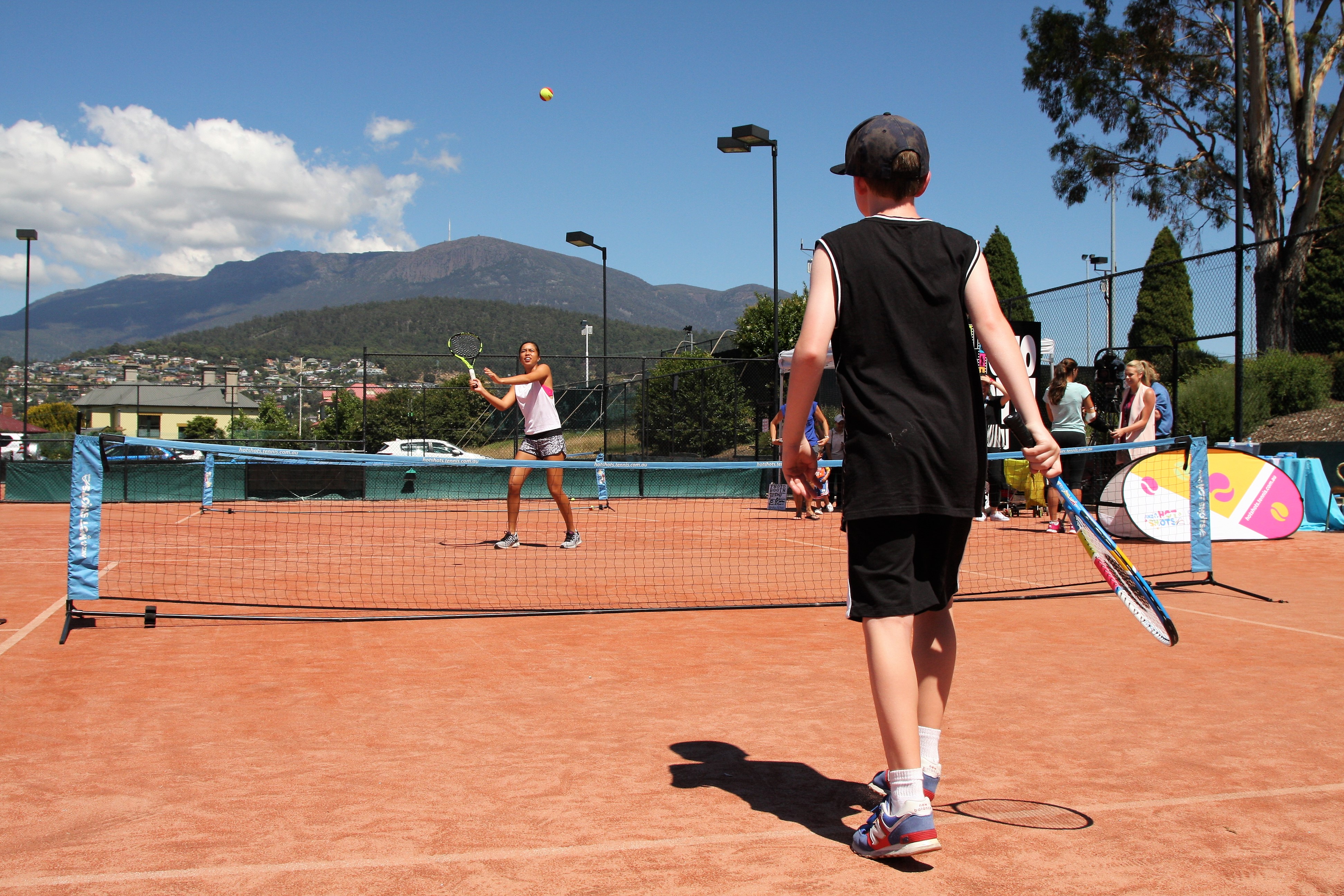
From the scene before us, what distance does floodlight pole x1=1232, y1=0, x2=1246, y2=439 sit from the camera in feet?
41.5

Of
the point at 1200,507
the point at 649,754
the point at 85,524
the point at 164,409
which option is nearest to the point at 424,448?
the point at 85,524

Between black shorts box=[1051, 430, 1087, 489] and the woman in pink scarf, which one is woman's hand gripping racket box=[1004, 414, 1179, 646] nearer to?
black shorts box=[1051, 430, 1087, 489]

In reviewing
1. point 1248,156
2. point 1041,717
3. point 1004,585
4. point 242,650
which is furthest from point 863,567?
point 1248,156

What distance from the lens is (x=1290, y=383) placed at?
70.1ft

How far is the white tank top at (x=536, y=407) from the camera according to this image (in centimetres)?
916

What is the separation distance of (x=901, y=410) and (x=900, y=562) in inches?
14.5

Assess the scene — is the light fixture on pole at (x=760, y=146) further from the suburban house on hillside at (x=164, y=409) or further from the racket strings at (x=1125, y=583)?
the suburban house on hillside at (x=164, y=409)

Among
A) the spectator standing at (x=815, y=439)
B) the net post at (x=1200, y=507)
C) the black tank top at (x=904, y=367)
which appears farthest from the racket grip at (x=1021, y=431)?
the spectator standing at (x=815, y=439)

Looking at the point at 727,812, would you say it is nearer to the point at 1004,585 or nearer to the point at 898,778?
the point at 898,778

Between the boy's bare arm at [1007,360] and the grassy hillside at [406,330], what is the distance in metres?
165

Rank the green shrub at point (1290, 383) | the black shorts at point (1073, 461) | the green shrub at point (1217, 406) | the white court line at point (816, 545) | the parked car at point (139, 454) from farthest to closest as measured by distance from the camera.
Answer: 1. the green shrub at point (1290, 383)
2. the green shrub at point (1217, 406)
3. the white court line at point (816, 545)
4. the black shorts at point (1073, 461)
5. the parked car at point (139, 454)

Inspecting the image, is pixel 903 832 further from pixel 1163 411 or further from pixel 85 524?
pixel 1163 411

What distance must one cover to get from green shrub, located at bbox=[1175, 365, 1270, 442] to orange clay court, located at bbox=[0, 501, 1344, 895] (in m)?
17.3

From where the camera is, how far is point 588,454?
24.4 metres
